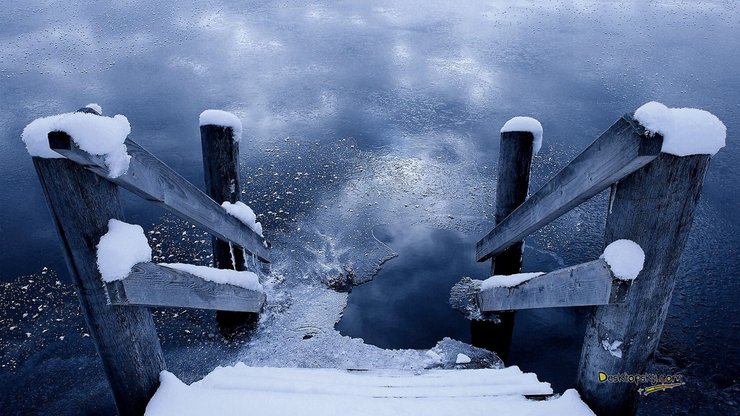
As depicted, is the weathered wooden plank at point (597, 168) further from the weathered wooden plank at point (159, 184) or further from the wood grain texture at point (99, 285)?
the wood grain texture at point (99, 285)

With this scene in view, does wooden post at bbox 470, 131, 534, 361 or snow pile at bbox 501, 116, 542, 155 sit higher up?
snow pile at bbox 501, 116, 542, 155

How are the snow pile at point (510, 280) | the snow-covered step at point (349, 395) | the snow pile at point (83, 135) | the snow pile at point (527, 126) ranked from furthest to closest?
1. the snow pile at point (527, 126)
2. the snow pile at point (510, 280)
3. the snow-covered step at point (349, 395)
4. the snow pile at point (83, 135)

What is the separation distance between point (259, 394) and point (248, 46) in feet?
32.3

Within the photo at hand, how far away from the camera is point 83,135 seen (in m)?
1.76

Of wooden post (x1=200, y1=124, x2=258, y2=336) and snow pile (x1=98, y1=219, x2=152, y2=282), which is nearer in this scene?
snow pile (x1=98, y1=219, x2=152, y2=282)

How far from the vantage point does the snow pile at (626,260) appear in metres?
2.05

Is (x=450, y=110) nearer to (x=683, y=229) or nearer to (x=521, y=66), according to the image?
(x=521, y=66)

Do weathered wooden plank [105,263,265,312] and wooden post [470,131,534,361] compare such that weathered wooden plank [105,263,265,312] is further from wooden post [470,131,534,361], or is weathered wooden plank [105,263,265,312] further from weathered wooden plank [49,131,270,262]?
wooden post [470,131,534,361]

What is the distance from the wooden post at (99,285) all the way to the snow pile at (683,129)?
7.07 feet

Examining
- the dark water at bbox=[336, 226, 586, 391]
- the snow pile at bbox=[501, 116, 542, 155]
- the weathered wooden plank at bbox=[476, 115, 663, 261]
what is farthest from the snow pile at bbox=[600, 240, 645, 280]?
the dark water at bbox=[336, 226, 586, 391]

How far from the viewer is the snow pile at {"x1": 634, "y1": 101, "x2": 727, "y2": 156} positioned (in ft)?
5.80

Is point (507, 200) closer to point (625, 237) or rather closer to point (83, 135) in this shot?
point (625, 237)

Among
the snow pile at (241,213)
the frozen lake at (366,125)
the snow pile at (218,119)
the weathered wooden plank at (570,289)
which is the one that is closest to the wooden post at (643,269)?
the weathered wooden plank at (570,289)

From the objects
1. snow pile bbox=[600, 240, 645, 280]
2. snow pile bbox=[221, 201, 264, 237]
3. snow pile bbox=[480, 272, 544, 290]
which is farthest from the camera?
snow pile bbox=[221, 201, 264, 237]
